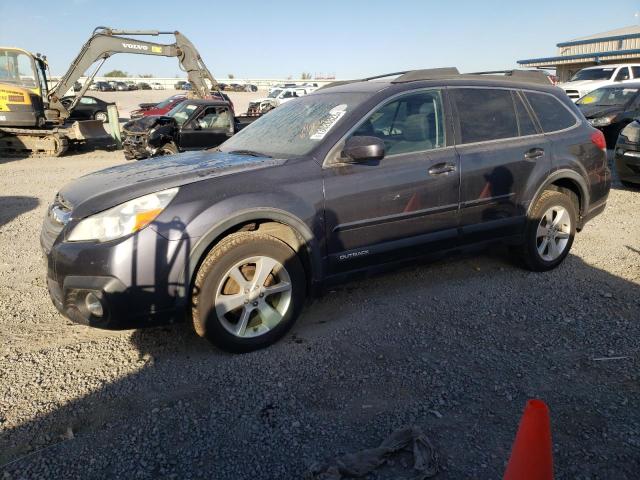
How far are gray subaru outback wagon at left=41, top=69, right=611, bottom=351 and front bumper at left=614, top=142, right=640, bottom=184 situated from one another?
12.6 feet

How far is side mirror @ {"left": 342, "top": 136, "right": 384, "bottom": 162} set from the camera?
359cm

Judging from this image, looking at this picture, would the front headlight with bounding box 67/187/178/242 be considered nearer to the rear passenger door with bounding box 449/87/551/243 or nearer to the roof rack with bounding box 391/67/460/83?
the roof rack with bounding box 391/67/460/83

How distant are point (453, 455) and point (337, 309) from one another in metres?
1.85

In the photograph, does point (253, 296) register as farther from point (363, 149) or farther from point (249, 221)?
point (363, 149)

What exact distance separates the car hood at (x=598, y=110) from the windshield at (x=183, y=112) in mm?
9058

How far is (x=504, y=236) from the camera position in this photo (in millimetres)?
4578

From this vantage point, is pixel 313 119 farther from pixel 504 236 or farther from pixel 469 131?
pixel 504 236

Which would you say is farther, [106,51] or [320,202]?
[106,51]

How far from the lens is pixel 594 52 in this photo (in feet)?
115

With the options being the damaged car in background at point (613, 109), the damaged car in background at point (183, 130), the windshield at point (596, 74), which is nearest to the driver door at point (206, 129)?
the damaged car in background at point (183, 130)

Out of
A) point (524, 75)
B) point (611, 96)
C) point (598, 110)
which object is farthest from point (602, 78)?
point (524, 75)

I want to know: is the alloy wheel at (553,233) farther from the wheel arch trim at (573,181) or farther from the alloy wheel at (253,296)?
the alloy wheel at (253,296)

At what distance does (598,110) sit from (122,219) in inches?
489

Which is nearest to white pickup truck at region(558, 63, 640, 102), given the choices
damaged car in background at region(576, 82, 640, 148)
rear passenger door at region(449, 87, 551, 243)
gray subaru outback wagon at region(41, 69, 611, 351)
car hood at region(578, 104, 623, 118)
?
damaged car in background at region(576, 82, 640, 148)
